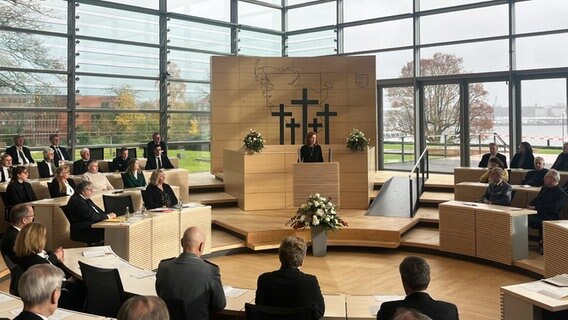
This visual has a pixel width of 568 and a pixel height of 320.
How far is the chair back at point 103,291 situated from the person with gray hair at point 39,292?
96cm

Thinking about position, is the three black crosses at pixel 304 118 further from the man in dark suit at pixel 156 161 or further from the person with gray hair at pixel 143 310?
the person with gray hair at pixel 143 310

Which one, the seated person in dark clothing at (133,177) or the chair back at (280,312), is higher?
the seated person in dark clothing at (133,177)

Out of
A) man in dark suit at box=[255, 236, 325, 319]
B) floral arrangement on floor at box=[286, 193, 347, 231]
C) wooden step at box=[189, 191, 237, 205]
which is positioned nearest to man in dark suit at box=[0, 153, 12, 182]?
wooden step at box=[189, 191, 237, 205]

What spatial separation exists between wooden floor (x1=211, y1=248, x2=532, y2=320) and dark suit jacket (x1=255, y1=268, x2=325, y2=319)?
8.73ft

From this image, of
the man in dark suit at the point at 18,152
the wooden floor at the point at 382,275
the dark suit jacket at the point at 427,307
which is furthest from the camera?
the man in dark suit at the point at 18,152

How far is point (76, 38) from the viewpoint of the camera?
10930mm

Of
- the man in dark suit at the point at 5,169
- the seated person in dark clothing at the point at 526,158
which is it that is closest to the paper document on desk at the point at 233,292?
the man in dark suit at the point at 5,169

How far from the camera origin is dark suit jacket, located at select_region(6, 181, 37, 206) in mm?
7090

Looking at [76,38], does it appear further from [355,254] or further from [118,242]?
[355,254]

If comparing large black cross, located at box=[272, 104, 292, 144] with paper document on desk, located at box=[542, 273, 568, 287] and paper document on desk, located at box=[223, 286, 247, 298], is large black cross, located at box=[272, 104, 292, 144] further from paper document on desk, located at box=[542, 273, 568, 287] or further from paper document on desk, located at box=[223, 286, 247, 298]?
paper document on desk, located at box=[542, 273, 568, 287]

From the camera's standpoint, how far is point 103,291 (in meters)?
3.67

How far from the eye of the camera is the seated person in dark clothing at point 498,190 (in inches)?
294

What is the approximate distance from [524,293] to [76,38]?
1043 centimetres

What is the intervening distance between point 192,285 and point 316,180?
241 inches
